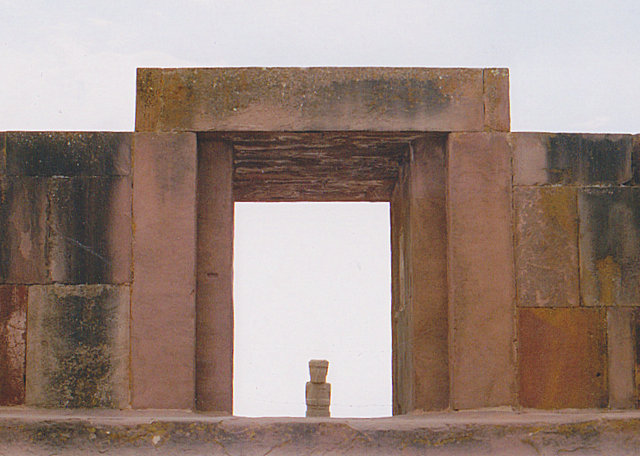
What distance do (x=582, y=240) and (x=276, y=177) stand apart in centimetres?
282

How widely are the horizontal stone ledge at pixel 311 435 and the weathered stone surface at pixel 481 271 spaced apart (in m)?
0.47

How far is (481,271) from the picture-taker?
6.23 metres

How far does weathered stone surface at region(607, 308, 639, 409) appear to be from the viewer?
6.18 meters

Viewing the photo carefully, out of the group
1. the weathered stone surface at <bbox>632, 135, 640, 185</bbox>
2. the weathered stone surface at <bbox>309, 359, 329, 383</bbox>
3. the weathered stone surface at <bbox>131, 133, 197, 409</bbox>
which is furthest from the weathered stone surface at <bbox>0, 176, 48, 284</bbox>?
the weathered stone surface at <bbox>309, 359, 329, 383</bbox>

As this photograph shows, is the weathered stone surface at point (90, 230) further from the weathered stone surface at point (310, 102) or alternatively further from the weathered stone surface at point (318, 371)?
the weathered stone surface at point (318, 371)

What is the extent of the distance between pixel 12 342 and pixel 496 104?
394 cm

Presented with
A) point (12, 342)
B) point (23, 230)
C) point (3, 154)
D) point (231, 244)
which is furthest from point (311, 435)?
point (3, 154)

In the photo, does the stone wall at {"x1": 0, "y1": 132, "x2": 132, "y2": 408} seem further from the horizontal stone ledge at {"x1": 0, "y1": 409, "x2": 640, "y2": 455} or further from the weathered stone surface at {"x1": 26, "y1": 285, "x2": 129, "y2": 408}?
the horizontal stone ledge at {"x1": 0, "y1": 409, "x2": 640, "y2": 455}

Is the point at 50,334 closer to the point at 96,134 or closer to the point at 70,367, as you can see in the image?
the point at 70,367

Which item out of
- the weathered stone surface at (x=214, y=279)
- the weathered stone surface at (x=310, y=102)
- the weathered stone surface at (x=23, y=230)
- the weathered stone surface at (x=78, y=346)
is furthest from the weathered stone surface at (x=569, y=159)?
the weathered stone surface at (x=23, y=230)

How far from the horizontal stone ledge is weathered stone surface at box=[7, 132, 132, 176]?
1.81 m

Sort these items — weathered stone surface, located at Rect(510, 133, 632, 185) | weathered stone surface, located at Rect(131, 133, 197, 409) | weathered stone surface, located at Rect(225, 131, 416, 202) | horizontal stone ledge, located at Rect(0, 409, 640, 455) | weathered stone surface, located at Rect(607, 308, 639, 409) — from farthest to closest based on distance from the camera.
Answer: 1. weathered stone surface, located at Rect(225, 131, 416, 202)
2. weathered stone surface, located at Rect(510, 133, 632, 185)
3. weathered stone surface, located at Rect(607, 308, 639, 409)
4. weathered stone surface, located at Rect(131, 133, 197, 409)
5. horizontal stone ledge, located at Rect(0, 409, 640, 455)

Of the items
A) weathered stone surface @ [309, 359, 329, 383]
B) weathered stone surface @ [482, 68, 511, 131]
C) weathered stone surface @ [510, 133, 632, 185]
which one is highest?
weathered stone surface @ [482, 68, 511, 131]

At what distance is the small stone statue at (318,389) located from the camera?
12.0 m
